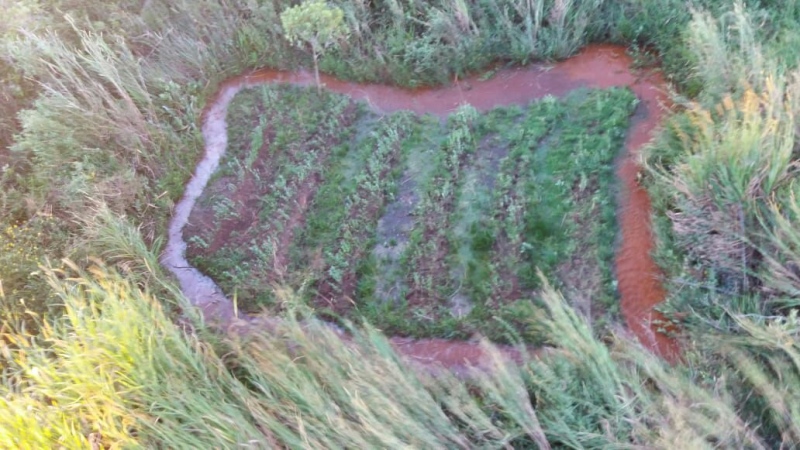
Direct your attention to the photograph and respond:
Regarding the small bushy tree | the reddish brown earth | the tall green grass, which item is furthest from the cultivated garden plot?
the tall green grass

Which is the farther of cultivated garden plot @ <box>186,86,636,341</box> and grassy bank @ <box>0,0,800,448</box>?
cultivated garden plot @ <box>186,86,636,341</box>

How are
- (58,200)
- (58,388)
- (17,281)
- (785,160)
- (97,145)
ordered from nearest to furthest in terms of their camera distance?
(58,388) → (785,160) → (17,281) → (58,200) → (97,145)

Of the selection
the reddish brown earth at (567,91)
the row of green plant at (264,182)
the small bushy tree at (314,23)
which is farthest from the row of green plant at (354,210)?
the small bushy tree at (314,23)

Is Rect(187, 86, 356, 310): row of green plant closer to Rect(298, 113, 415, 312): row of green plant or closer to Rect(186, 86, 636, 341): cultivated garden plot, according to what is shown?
Rect(186, 86, 636, 341): cultivated garden plot

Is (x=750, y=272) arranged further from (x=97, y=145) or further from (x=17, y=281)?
(x=97, y=145)

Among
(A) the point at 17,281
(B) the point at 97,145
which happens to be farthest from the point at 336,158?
(A) the point at 17,281

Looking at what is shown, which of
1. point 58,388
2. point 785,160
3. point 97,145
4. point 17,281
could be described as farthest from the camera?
point 97,145
